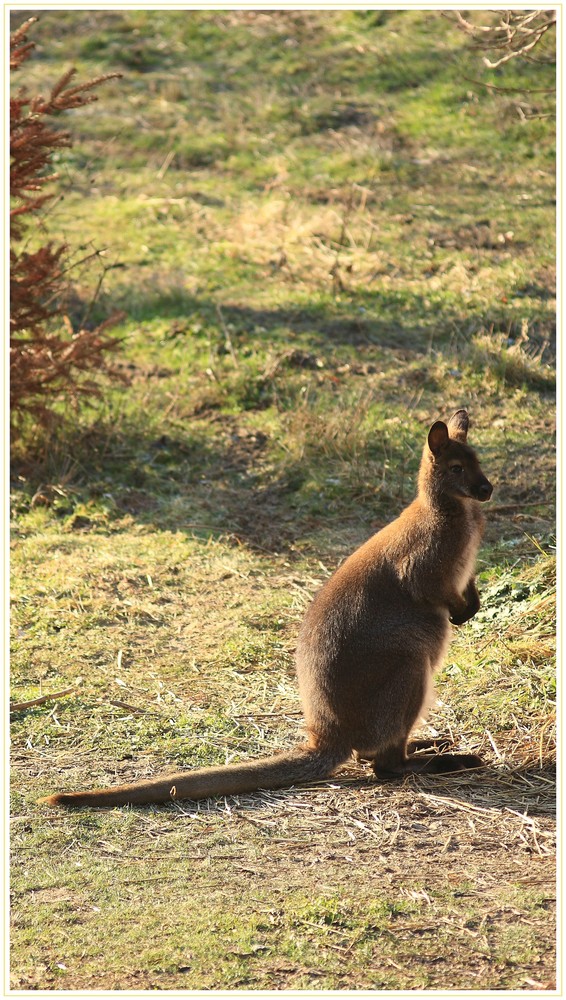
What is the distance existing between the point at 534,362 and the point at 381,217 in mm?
3472

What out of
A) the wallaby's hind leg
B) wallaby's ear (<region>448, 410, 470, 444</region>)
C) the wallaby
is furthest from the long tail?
wallaby's ear (<region>448, 410, 470, 444</region>)

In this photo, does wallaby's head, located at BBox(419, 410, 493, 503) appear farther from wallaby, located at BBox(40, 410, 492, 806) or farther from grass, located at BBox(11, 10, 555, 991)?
grass, located at BBox(11, 10, 555, 991)

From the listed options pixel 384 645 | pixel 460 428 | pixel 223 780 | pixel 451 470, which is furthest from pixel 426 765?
pixel 460 428

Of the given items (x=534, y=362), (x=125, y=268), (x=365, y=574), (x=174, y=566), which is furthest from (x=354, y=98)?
(x=365, y=574)

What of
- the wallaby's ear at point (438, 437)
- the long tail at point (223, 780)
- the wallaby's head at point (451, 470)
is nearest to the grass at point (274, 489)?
the long tail at point (223, 780)

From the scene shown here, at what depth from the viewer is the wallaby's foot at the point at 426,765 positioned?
4.99 meters

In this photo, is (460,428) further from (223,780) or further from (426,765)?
(223,780)

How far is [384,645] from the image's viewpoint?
4930 millimetres

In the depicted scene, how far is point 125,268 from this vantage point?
11555mm

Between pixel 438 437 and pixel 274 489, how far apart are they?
3445mm

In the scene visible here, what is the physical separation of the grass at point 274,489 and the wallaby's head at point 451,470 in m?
1.11

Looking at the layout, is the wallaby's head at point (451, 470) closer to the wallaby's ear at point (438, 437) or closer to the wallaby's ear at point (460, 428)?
the wallaby's ear at point (438, 437)

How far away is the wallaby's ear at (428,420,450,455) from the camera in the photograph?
16.7 ft
